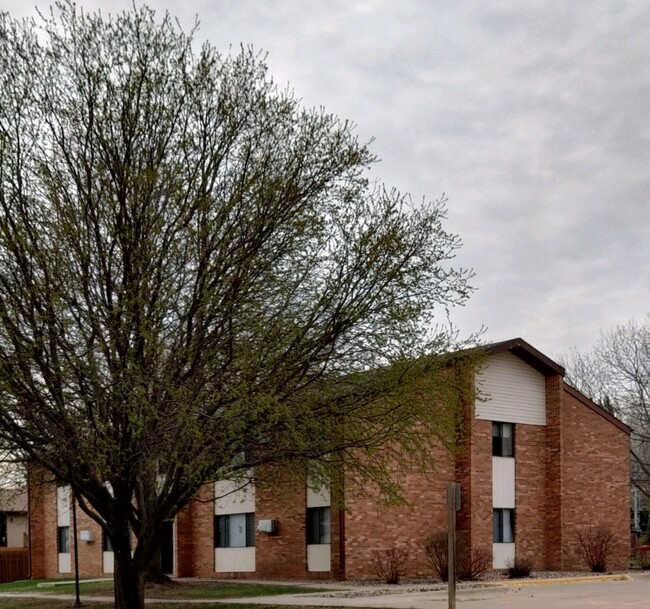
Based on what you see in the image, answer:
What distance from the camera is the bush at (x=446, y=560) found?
2873cm

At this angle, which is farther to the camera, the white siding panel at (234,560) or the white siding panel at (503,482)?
the white siding panel at (503,482)

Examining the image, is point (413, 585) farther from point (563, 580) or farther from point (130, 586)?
point (130, 586)

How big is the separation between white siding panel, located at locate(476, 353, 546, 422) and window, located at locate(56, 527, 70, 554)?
19.7 meters

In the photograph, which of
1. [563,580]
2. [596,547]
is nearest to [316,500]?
[563,580]

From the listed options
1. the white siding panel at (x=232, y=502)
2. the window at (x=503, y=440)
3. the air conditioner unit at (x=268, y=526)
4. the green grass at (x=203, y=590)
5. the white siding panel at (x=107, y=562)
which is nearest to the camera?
the green grass at (x=203, y=590)

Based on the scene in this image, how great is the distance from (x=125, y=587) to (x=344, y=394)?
556 cm

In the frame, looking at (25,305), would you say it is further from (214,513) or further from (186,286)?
(214,513)

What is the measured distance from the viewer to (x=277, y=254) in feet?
56.2

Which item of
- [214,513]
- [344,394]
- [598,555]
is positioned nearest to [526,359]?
[598,555]

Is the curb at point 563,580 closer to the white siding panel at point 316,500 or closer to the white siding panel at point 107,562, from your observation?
the white siding panel at point 316,500

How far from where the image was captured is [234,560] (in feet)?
108

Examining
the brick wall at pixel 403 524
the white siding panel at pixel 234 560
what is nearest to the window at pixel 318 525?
the brick wall at pixel 403 524

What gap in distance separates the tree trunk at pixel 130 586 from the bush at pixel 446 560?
11.7 metres

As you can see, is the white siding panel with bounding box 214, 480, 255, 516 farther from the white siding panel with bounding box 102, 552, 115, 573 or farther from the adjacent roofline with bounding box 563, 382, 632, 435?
the adjacent roofline with bounding box 563, 382, 632, 435
